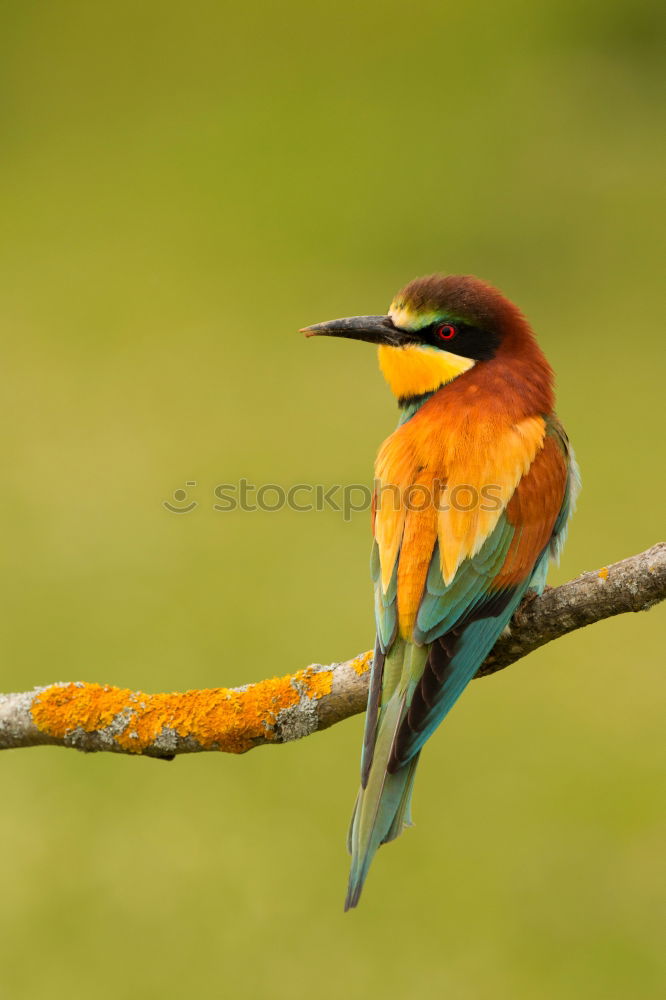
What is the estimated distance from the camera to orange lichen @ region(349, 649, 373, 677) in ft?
5.50

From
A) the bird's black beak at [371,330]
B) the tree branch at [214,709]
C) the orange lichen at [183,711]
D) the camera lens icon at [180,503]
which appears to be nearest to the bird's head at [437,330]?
the bird's black beak at [371,330]

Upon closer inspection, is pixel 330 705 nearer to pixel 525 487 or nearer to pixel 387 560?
pixel 387 560

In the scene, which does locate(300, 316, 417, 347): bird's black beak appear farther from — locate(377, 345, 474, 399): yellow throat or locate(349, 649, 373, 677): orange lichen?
locate(349, 649, 373, 677): orange lichen

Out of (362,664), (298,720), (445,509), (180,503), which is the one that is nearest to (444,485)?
(445,509)

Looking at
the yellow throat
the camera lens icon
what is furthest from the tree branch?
the camera lens icon

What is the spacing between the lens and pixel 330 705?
5.42 feet

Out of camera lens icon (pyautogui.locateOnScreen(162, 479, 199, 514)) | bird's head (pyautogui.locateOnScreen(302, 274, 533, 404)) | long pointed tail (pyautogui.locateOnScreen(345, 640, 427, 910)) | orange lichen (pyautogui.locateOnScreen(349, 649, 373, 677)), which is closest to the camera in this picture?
long pointed tail (pyautogui.locateOnScreen(345, 640, 427, 910))

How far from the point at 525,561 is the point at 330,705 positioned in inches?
13.5

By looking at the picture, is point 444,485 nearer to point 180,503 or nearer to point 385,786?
point 385,786

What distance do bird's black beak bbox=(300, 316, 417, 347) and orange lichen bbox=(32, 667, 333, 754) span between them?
0.58 m

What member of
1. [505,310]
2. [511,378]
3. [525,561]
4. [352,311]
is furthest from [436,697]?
[352,311]

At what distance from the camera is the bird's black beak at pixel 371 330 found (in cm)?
198

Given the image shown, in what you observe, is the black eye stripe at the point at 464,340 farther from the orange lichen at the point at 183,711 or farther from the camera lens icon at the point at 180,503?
the camera lens icon at the point at 180,503

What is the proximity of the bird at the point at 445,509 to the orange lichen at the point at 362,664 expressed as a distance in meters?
0.05
